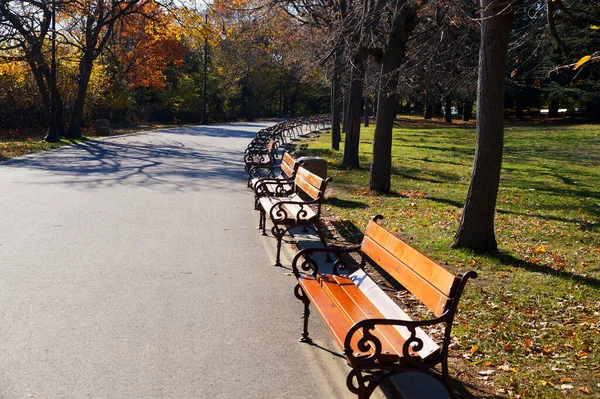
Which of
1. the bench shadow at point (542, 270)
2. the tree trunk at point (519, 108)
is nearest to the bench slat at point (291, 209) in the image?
the bench shadow at point (542, 270)

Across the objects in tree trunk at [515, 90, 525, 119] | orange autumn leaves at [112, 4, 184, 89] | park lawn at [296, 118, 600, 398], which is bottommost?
park lawn at [296, 118, 600, 398]

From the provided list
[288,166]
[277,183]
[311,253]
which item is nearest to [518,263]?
[311,253]

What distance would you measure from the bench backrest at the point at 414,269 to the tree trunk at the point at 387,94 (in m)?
7.90

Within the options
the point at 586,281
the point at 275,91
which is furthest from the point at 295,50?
the point at 275,91

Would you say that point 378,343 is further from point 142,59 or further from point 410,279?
point 142,59

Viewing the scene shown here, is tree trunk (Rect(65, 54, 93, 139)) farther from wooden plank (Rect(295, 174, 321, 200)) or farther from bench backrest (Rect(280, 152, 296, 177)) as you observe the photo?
wooden plank (Rect(295, 174, 321, 200))

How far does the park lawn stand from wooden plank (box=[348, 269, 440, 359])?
619 millimetres

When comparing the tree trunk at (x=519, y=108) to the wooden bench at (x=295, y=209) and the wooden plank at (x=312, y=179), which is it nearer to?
the wooden plank at (x=312, y=179)

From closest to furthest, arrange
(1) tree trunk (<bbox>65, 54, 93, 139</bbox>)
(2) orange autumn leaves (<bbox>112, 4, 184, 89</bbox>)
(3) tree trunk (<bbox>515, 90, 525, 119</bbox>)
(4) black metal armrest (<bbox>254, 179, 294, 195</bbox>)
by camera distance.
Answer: (4) black metal armrest (<bbox>254, 179, 294, 195</bbox>) < (1) tree trunk (<bbox>65, 54, 93, 139</bbox>) < (2) orange autumn leaves (<bbox>112, 4, 184, 89</bbox>) < (3) tree trunk (<bbox>515, 90, 525, 119</bbox>)

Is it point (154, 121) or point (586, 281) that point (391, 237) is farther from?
point (154, 121)

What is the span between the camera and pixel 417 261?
14.8ft

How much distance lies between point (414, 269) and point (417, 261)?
0.07 meters

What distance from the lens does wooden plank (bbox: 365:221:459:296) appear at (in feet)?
13.0

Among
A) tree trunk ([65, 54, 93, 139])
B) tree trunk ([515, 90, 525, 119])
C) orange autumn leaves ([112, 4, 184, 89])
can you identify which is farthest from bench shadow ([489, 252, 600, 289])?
tree trunk ([515, 90, 525, 119])
